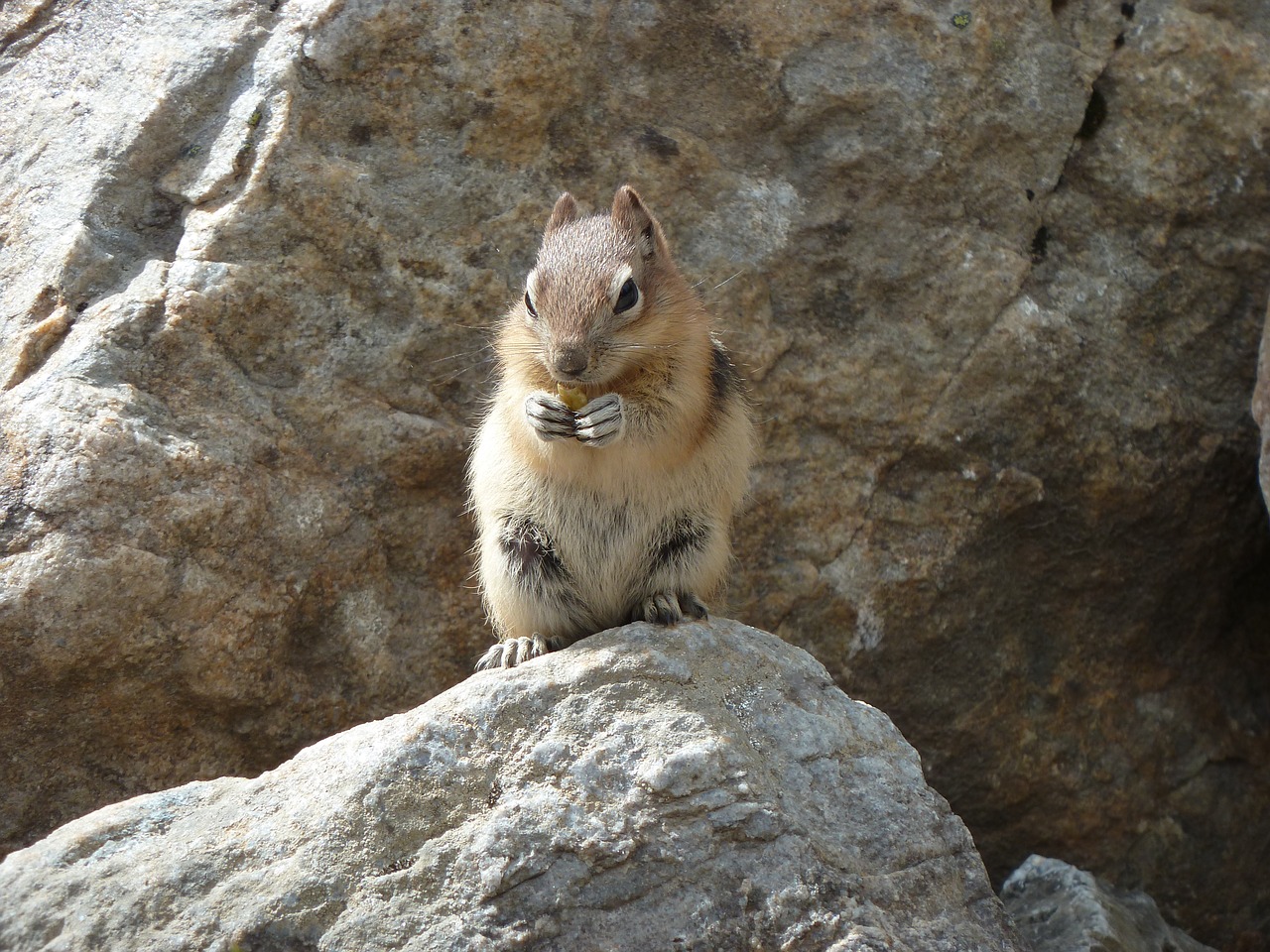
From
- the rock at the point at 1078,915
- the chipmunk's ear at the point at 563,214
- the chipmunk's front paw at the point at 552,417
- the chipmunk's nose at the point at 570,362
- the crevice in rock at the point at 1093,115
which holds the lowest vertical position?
the rock at the point at 1078,915

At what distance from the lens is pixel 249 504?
19.1 feet

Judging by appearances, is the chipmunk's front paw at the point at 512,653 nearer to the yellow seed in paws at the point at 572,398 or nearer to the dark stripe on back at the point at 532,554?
the dark stripe on back at the point at 532,554

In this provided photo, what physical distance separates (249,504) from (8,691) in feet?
3.97

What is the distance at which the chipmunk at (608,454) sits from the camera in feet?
16.6

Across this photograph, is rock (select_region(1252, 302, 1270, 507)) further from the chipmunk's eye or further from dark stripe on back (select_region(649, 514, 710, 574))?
the chipmunk's eye

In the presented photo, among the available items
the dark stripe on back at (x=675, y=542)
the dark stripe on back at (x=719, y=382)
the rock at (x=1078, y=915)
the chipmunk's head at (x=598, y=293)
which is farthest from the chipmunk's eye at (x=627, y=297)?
the rock at (x=1078, y=915)

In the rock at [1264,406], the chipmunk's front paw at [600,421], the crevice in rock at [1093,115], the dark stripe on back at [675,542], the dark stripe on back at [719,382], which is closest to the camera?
the chipmunk's front paw at [600,421]

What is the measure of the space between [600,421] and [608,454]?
26cm

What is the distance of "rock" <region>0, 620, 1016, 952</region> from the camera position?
387 cm

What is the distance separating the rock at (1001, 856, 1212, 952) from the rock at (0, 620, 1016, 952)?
1152 millimetres

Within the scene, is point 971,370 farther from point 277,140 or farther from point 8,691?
point 8,691

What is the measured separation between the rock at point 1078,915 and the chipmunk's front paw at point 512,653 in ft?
7.00

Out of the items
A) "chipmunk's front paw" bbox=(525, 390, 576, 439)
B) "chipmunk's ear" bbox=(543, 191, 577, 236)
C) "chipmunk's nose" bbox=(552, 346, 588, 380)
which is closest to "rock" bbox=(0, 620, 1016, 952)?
"chipmunk's front paw" bbox=(525, 390, 576, 439)

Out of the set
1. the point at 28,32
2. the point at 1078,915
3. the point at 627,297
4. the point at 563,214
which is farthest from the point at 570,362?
the point at 28,32
